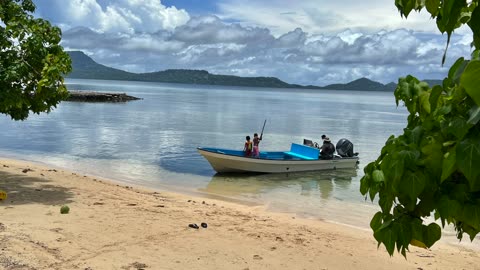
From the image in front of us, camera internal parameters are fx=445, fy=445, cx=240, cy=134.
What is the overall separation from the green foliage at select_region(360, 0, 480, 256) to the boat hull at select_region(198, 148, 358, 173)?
65.6 feet

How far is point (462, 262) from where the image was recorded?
10445mm

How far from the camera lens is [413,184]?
1.50 m

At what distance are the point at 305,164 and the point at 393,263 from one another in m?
14.6

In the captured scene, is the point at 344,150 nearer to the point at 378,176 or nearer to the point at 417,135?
the point at 378,176

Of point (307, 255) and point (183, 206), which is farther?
A: point (183, 206)

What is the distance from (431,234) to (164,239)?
806cm

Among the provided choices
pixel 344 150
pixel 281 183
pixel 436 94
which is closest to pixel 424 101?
pixel 436 94

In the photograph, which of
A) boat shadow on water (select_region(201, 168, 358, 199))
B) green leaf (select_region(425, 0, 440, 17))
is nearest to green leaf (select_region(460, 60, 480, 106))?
green leaf (select_region(425, 0, 440, 17))

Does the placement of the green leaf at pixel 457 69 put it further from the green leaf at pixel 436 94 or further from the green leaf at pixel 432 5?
the green leaf at pixel 432 5

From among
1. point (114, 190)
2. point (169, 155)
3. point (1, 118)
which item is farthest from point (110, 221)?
point (1, 118)

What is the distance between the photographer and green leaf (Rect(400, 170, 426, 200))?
1498 mm

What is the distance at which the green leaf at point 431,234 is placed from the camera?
168 cm

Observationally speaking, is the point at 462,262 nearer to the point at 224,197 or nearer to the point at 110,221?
the point at 110,221

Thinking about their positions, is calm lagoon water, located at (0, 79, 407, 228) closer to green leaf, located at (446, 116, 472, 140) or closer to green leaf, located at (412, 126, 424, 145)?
green leaf, located at (412, 126, 424, 145)
